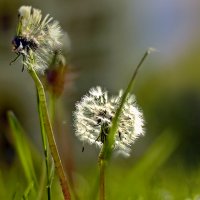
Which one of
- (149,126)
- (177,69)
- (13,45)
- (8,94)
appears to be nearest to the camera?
(13,45)

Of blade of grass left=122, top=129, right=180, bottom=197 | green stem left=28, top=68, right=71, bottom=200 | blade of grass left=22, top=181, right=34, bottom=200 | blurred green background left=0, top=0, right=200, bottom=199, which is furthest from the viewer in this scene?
blurred green background left=0, top=0, right=200, bottom=199

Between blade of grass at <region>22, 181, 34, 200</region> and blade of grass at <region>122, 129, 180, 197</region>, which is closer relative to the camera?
blade of grass at <region>22, 181, 34, 200</region>

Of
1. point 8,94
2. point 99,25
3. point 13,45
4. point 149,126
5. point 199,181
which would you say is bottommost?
point 8,94

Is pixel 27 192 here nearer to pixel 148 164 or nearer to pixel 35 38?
pixel 35 38

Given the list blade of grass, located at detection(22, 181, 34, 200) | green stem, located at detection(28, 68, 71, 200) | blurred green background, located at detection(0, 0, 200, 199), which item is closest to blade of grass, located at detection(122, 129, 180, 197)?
blade of grass, located at detection(22, 181, 34, 200)

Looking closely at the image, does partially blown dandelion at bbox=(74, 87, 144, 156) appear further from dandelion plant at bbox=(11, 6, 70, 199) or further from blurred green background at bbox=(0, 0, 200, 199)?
blurred green background at bbox=(0, 0, 200, 199)

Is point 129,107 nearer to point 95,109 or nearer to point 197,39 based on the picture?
point 95,109

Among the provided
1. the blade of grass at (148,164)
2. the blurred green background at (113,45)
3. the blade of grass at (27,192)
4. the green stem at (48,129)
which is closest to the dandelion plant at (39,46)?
the green stem at (48,129)

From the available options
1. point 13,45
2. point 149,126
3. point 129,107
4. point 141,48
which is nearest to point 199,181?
point 129,107
